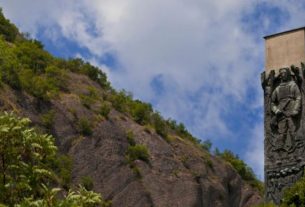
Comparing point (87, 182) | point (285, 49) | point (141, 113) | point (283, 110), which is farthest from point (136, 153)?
point (283, 110)

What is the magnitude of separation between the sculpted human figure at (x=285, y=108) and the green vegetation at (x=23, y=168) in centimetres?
436

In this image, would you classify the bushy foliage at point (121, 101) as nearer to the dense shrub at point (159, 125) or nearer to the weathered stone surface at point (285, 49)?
the dense shrub at point (159, 125)

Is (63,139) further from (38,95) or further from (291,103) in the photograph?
(291,103)

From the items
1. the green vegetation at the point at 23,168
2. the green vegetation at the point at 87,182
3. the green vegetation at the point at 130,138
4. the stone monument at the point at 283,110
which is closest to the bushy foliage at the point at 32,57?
the green vegetation at the point at 130,138

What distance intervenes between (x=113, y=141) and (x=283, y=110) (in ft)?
65.6

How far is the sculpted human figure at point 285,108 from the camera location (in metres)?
15.2

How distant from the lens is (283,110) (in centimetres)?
1534

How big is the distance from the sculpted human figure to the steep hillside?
1610 cm

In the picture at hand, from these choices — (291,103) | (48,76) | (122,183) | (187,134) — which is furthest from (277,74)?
(187,134)

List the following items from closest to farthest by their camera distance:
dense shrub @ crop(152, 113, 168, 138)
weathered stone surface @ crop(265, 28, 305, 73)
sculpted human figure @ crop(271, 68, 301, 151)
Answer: sculpted human figure @ crop(271, 68, 301, 151), weathered stone surface @ crop(265, 28, 305, 73), dense shrub @ crop(152, 113, 168, 138)

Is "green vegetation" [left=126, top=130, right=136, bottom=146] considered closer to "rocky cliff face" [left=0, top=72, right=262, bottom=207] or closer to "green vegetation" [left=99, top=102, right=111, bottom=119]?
"rocky cliff face" [left=0, top=72, right=262, bottom=207]

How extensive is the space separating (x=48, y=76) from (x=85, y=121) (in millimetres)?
4378

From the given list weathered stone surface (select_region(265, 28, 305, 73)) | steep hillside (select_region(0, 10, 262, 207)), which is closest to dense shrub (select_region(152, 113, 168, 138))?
steep hillside (select_region(0, 10, 262, 207))

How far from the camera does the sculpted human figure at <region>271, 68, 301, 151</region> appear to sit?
15195mm
